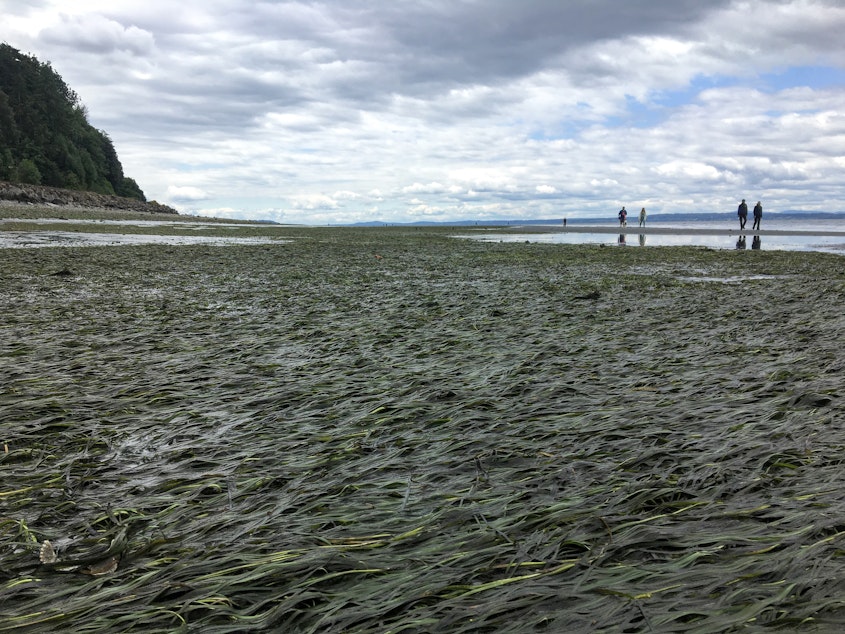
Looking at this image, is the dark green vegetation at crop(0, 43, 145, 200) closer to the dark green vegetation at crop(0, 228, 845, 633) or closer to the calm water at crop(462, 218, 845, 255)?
the calm water at crop(462, 218, 845, 255)

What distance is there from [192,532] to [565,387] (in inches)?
111

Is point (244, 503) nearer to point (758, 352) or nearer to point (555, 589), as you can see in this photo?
point (555, 589)

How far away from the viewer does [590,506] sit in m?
2.46

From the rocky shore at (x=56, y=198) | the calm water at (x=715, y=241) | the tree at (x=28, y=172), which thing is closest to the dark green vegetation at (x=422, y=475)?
the calm water at (x=715, y=241)

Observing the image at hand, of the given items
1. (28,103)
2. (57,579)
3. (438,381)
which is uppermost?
(28,103)

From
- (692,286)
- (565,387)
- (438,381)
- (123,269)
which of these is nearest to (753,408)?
(565,387)

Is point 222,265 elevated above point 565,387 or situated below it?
above

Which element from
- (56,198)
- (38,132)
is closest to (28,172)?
(38,132)

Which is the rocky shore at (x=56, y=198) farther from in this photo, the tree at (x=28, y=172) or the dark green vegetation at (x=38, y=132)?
the dark green vegetation at (x=38, y=132)

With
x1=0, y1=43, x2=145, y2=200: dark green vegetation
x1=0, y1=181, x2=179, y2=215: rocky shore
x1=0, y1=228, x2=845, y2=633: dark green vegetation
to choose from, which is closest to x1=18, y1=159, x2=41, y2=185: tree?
x1=0, y1=43, x2=145, y2=200: dark green vegetation

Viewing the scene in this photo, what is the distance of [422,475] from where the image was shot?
2877 mm

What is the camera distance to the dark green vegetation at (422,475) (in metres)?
1.89

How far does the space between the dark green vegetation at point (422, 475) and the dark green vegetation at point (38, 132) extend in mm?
72440

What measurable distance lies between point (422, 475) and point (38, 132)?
282 ft
